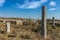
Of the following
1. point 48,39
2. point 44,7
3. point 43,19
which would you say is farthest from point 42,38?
point 44,7

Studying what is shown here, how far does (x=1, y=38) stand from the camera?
1426 centimetres

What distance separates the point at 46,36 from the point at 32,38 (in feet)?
4.37

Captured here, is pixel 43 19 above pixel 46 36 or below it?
above

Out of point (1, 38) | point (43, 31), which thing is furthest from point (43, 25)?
point (1, 38)

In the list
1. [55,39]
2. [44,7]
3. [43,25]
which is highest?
[44,7]

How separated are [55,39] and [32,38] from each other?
190cm

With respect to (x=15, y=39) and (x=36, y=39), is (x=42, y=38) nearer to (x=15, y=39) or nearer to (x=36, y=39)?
(x=36, y=39)

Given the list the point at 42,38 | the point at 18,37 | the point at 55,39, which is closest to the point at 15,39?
the point at 18,37

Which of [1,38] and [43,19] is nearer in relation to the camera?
[1,38]

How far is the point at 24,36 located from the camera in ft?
51.4

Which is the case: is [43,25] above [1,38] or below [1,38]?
above

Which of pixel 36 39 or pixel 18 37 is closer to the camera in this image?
pixel 36 39

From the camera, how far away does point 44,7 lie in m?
15.3

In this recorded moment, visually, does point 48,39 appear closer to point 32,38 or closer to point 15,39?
point 32,38
